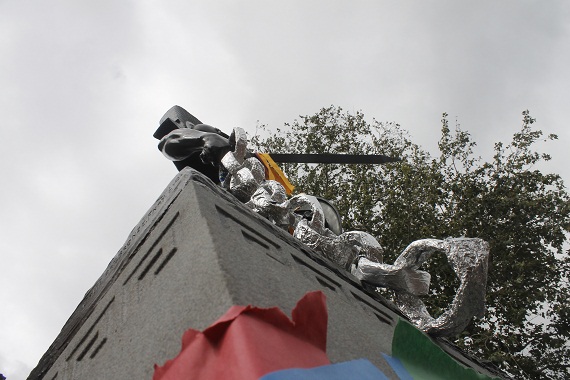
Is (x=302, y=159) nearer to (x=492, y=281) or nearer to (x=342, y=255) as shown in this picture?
(x=342, y=255)


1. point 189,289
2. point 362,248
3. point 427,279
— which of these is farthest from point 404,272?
point 189,289

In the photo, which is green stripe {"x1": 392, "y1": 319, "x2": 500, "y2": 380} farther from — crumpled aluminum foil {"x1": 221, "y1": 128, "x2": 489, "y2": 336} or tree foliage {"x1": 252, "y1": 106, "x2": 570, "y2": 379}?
tree foliage {"x1": 252, "y1": 106, "x2": 570, "y2": 379}

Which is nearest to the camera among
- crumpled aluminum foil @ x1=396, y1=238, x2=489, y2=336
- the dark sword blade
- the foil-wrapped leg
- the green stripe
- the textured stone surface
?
the textured stone surface

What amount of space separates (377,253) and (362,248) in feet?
0.28

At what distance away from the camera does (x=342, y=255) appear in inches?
139

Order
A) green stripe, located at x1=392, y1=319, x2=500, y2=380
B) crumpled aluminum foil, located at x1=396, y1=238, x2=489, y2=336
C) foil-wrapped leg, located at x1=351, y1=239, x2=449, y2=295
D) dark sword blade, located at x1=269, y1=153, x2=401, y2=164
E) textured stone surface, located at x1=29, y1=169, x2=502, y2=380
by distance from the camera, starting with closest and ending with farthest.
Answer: textured stone surface, located at x1=29, y1=169, x2=502, y2=380
green stripe, located at x1=392, y1=319, x2=500, y2=380
crumpled aluminum foil, located at x1=396, y1=238, x2=489, y2=336
foil-wrapped leg, located at x1=351, y1=239, x2=449, y2=295
dark sword blade, located at x1=269, y1=153, x2=401, y2=164

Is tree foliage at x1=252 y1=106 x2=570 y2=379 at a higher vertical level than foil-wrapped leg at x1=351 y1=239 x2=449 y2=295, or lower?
higher

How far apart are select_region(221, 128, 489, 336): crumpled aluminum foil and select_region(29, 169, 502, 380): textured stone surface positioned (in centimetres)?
34

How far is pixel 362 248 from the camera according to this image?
3.55 meters

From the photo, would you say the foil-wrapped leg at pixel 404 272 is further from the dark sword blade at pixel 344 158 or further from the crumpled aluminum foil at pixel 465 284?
the dark sword blade at pixel 344 158

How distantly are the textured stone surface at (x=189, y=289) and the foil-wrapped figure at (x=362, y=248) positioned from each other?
340 millimetres

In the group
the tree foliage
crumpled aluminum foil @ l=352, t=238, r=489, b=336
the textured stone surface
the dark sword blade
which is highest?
the tree foliage

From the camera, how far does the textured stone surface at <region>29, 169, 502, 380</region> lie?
1.79 meters

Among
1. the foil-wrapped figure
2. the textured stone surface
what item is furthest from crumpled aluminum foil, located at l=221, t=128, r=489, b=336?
the textured stone surface
